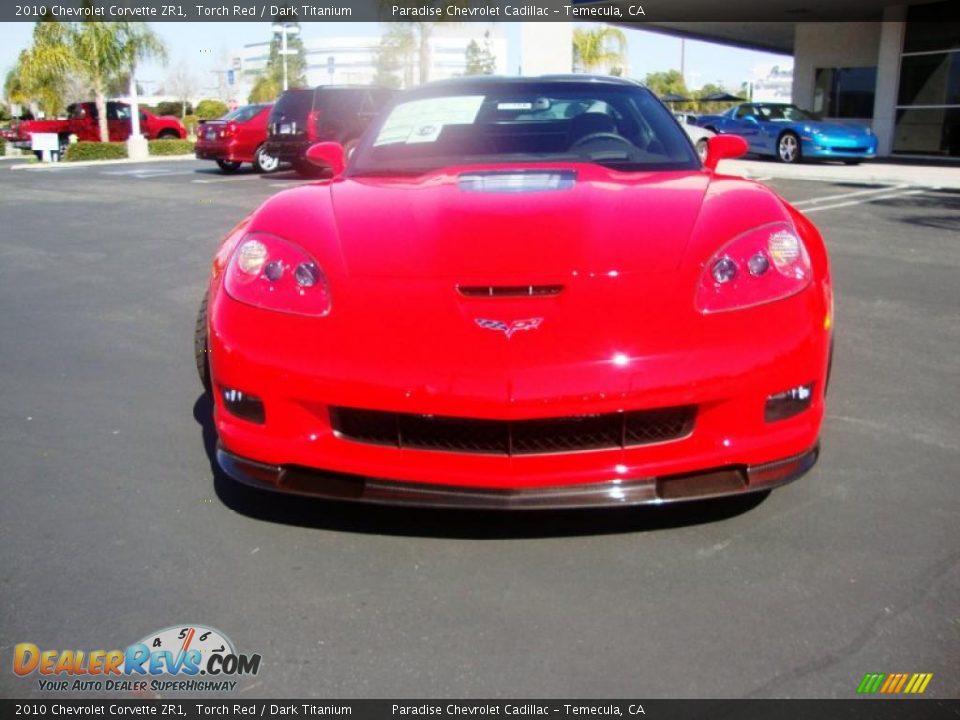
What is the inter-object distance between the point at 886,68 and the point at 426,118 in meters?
22.4

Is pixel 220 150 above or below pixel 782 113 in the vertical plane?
below

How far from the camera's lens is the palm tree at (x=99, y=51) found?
30.4 metres

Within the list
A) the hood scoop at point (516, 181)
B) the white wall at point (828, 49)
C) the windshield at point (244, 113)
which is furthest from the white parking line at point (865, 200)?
the white wall at point (828, 49)

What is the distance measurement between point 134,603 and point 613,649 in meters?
1.19

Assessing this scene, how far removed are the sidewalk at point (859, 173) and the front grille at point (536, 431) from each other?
13292 mm

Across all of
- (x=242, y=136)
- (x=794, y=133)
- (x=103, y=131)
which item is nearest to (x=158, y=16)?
(x=103, y=131)

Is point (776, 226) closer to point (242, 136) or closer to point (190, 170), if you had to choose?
point (242, 136)

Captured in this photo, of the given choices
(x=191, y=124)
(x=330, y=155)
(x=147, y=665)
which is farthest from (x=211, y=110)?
(x=147, y=665)

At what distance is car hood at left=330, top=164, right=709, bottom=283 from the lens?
8.15 feet

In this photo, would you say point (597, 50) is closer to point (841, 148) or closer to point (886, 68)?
point (886, 68)

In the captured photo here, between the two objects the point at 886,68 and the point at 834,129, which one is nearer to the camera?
the point at 834,129

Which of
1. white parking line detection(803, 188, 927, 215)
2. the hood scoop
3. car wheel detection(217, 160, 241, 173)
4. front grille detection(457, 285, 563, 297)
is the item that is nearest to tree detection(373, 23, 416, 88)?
car wheel detection(217, 160, 241, 173)

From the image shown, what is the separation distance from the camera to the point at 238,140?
1889cm

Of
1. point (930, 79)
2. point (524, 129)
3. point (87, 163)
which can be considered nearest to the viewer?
point (524, 129)
